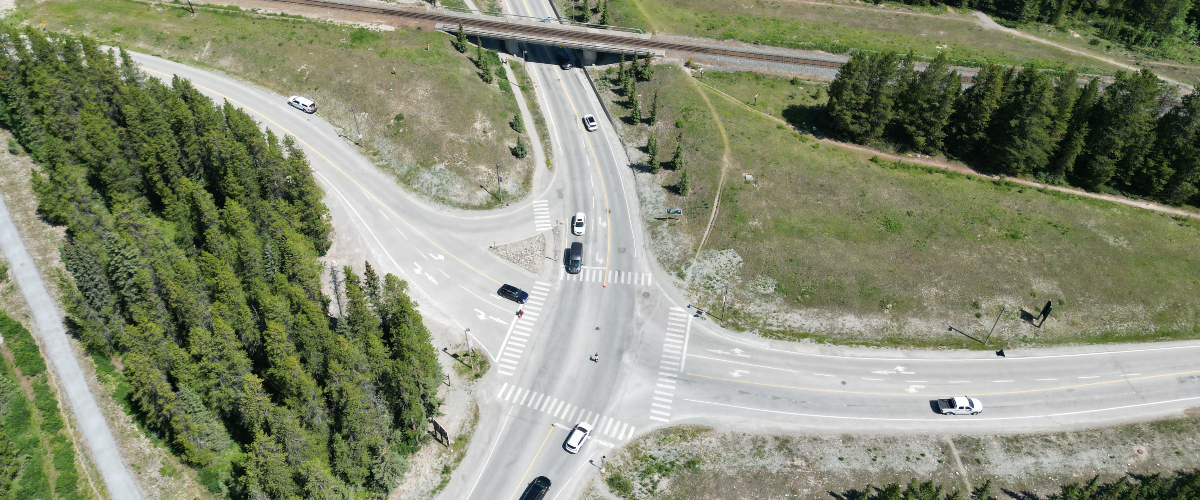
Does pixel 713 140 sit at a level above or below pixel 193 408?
above

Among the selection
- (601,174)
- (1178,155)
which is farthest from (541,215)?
(1178,155)

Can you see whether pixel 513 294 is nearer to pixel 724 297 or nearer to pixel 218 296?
pixel 724 297

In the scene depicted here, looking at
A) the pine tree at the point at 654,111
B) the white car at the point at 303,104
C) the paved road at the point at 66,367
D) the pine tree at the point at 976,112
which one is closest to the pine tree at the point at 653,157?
the pine tree at the point at 654,111

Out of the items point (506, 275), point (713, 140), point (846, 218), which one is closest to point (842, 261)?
point (846, 218)

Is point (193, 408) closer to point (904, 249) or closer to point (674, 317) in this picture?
point (674, 317)

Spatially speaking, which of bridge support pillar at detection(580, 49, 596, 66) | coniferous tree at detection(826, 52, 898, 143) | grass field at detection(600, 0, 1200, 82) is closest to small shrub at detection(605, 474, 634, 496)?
coniferous tree at detection(826, 52, 898, 143)

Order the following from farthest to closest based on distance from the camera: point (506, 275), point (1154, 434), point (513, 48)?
point (513, 48) < point (506, 275) < point (1154, 434)
